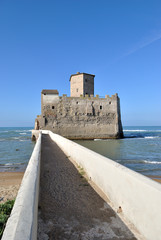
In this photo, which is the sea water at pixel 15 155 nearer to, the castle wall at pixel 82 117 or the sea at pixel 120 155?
the sea at pixel 120 155

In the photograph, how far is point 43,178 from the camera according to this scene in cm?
498

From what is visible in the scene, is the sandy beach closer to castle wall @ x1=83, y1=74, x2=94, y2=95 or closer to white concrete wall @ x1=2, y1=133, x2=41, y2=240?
white concrete wall @ x1=2, y1=133, x2=41, y2=240

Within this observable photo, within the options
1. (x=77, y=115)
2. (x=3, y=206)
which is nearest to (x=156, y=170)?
(x=3, y=206)

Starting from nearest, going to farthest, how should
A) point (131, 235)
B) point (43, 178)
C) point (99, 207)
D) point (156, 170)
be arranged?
point (131, 235) < point (99, 207) < point (43, 178) < point (156, 170)

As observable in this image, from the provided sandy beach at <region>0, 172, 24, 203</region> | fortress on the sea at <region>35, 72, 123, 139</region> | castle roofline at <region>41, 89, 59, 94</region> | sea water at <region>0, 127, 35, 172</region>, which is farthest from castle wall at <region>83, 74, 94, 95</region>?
sandy beach at <region>0, 172, 24, 203</region>

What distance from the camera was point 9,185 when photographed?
6980mm

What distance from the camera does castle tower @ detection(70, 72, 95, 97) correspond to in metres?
31.6

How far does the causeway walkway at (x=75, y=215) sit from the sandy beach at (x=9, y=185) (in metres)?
1.83

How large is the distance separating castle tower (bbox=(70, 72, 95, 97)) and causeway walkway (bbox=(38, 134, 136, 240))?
2834 cm

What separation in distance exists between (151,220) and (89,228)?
0.93m

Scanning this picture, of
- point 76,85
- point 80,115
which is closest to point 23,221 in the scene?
point 80,115

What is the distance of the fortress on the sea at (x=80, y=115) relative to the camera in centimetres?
2820

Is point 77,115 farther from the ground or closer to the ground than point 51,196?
farther from the ground

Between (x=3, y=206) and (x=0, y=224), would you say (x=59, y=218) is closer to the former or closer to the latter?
(x=0, y=224)
